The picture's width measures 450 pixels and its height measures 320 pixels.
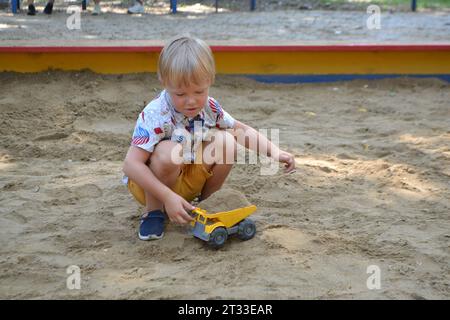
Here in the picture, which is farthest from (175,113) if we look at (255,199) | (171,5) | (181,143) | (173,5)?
(171,5)

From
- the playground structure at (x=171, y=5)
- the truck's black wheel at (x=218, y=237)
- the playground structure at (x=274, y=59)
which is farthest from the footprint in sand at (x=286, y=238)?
the playground structure at (x=171, y=5)

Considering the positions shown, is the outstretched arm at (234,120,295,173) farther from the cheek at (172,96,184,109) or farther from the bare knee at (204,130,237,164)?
the cheek at (172,96,184,109)

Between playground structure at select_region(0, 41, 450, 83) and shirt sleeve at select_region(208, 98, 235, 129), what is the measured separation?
1977mm

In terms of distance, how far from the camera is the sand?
1.87 m

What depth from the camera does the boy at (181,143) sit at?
2033mm

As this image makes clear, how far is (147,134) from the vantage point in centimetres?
214

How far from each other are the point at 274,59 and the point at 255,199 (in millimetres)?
1961

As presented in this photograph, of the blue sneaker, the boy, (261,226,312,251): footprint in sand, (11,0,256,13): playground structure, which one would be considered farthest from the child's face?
(11,0,256,13): playground structure

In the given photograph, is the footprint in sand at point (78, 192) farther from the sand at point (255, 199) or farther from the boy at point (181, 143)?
the boy at point (181, 143)

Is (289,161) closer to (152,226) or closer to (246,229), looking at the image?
(246,229)

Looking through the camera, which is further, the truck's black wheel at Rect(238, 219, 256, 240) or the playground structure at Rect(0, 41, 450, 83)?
the playground structure at Rect(0, 41, 450, 83)

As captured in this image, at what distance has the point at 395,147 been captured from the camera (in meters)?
3.12

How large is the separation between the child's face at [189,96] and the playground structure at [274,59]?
7.16 feet
